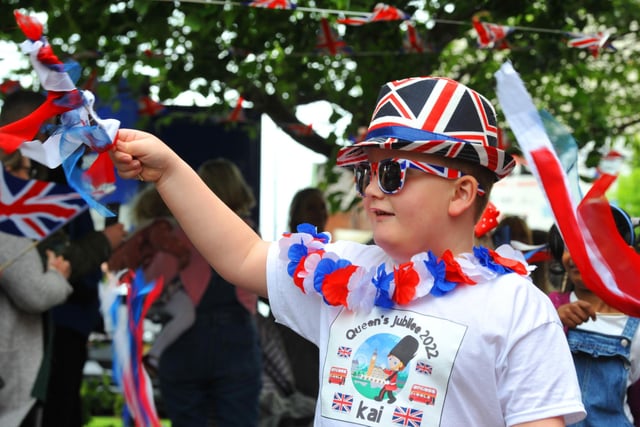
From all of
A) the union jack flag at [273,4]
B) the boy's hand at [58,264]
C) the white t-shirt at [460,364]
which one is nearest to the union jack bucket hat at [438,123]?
the white t-shirt at [460,364]

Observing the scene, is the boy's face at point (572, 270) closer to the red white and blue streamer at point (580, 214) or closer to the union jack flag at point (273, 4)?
the red white and blue streamer at point (580, 214)

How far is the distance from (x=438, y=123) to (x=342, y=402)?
685 millimetres

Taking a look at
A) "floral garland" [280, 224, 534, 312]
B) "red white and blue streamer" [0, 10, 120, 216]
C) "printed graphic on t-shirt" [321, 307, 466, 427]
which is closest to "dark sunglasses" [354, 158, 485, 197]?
"floral garland" [280, 224, 534, 312]

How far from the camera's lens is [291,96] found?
17.8 ft

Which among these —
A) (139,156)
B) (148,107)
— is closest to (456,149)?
(139,156)

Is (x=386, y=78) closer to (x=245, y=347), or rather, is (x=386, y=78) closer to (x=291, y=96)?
(x=291, y=96)

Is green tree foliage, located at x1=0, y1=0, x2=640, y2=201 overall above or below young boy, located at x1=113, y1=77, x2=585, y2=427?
above

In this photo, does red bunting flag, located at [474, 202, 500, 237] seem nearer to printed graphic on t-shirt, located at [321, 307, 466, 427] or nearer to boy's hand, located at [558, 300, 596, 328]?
boy's hand, located at [558, 300, 596, 328]

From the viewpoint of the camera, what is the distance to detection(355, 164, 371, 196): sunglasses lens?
2.24m

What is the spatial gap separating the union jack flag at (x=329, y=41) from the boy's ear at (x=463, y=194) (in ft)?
8.46

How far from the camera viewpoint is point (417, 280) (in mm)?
2115

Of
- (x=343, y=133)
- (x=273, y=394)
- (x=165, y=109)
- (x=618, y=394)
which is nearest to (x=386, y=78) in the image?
(x=343, y=133)

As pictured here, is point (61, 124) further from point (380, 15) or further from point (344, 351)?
point (380, 15)

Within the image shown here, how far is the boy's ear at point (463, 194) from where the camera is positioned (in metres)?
2.18
